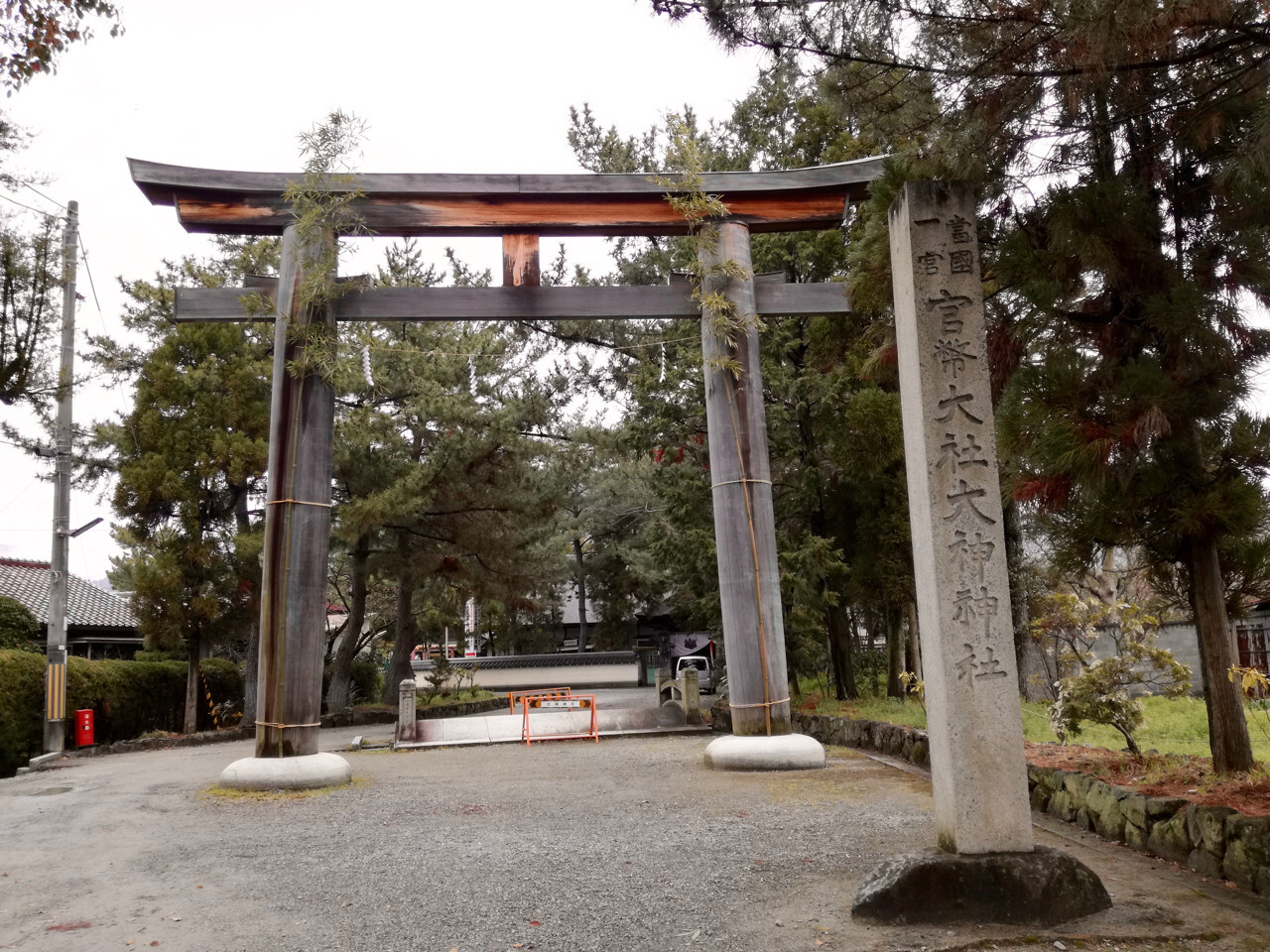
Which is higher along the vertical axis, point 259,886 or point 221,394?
point 221,394

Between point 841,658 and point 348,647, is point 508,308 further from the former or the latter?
point 348,647

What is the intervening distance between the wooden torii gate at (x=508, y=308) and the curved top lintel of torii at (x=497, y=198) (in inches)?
0.5

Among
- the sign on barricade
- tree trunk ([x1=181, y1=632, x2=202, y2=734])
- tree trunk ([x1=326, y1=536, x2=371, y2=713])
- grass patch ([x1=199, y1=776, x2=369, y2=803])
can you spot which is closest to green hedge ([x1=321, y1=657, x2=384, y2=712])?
tree trunk ([x1=326, y1=536, x2=371, y2=713])

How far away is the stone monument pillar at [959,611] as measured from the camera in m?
4.17

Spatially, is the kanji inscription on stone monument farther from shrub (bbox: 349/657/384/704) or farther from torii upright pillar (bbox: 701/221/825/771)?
shrub (bbox: 349/657/384/704)

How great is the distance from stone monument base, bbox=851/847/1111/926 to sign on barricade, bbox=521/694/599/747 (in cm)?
877

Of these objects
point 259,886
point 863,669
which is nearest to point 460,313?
point 259,886

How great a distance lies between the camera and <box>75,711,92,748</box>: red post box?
1456 cm

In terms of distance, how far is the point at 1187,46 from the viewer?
5.05 metres

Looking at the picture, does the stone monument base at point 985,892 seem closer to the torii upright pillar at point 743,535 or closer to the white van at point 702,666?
the torii upright pillar at point 743,535

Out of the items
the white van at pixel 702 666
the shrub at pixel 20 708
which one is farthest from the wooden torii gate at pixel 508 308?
the white van at pixel 702 666

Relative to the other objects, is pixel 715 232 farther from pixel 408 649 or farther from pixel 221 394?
pixel 408 649

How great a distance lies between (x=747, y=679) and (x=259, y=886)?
4.90 metres

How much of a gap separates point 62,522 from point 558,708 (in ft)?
26.8
